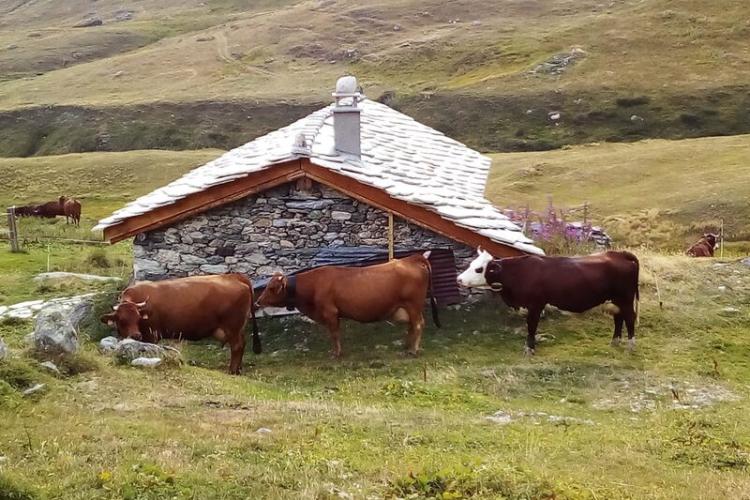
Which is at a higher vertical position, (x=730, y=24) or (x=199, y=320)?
(x=730, y=24)

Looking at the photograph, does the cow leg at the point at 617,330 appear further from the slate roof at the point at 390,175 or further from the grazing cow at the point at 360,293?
the grazing cow at the point at 360,293

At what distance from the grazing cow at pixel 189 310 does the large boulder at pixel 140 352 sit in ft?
3.78

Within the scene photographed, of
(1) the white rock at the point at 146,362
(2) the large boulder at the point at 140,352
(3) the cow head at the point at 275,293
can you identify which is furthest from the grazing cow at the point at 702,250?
(1) the white rock at the point at 146,362

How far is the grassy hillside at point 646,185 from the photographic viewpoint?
31.4m

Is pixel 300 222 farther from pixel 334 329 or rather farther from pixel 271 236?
pixel 334 329

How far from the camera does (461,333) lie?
15203 mm

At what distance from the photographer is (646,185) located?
1516 inches

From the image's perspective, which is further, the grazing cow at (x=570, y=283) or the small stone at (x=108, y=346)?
the grazing cow at (x=570, y=283)

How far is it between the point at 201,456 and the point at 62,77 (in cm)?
9544

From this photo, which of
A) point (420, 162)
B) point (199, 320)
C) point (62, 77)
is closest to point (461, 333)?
point (199, 320)

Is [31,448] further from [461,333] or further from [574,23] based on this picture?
[574,23]

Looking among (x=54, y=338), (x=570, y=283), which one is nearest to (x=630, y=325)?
(x=570, y=283)

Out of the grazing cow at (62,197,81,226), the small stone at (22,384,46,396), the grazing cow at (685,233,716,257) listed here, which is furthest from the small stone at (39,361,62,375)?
the grazing cow at (62,197,81,226)

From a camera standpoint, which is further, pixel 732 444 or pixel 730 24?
pixel 730 24
